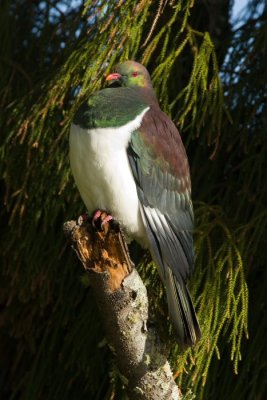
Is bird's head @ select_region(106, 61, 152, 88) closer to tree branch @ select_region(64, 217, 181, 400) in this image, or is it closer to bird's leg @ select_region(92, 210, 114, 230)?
bird's leg @ select_region(92, 210, 114, 230)

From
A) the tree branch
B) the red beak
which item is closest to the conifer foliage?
the red beak

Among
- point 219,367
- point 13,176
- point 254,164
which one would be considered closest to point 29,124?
point 13,176

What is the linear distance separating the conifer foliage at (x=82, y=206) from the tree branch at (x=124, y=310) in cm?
16

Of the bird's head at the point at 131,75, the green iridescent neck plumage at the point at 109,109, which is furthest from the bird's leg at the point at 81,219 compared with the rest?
the bird's head at the point at 131,75

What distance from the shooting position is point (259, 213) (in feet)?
7.91

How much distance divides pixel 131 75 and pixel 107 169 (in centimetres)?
34

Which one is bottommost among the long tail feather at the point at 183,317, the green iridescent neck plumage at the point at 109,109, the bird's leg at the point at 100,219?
the long tail feather at the point at 183,317

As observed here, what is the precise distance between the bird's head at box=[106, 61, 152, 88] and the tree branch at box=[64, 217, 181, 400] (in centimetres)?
49

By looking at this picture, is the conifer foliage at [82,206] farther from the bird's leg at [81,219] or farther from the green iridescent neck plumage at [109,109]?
the bird's leg at [81,219]

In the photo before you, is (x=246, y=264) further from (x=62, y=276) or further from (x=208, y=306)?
(x=62, y=276)

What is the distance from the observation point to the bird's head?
239cm

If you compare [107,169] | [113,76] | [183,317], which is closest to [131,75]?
[113,76]

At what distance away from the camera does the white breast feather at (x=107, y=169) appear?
2201 mm

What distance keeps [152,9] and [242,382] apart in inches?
42.6
